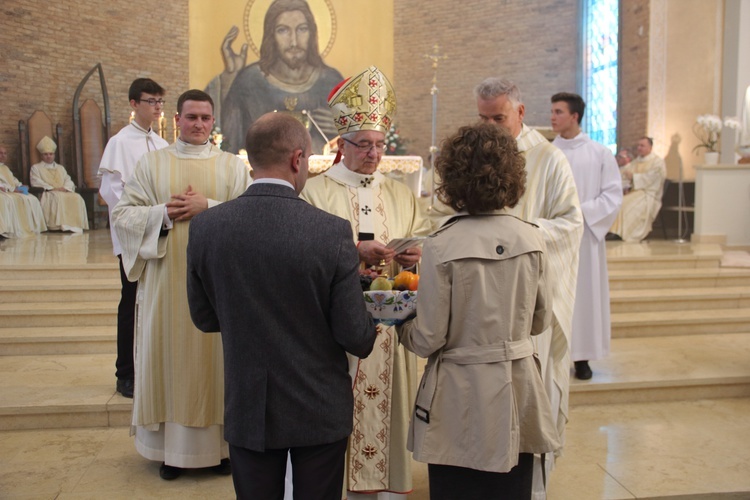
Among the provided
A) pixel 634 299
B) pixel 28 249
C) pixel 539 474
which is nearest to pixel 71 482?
pixel 539 474

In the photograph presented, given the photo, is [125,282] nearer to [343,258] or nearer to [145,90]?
[145,90]

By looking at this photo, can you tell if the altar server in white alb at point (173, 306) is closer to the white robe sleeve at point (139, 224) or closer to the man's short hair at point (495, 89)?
the white robe sleeve at point (139, 224)

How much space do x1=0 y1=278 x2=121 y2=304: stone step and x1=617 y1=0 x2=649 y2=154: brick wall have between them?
959 cm

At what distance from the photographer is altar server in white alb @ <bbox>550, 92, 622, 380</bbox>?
190 inches

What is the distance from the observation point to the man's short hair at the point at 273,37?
15445mm

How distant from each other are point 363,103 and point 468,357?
4.36 ft

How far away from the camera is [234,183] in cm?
359

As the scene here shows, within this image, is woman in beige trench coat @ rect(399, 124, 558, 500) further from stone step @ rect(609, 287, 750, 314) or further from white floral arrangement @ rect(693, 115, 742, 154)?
white floral arrangement @ rect(693, 115, 742, 154)

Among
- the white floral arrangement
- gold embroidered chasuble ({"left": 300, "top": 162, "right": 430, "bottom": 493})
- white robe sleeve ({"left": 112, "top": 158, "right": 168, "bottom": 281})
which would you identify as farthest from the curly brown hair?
the white floral arrangement

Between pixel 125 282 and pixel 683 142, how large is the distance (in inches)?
416

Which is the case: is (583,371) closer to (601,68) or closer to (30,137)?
(601,68)

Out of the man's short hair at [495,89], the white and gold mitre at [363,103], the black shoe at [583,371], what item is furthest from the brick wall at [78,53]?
the man's short hair at [495,89]

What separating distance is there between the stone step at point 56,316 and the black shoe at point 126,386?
1.64m

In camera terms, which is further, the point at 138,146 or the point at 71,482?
the point at 138,146
